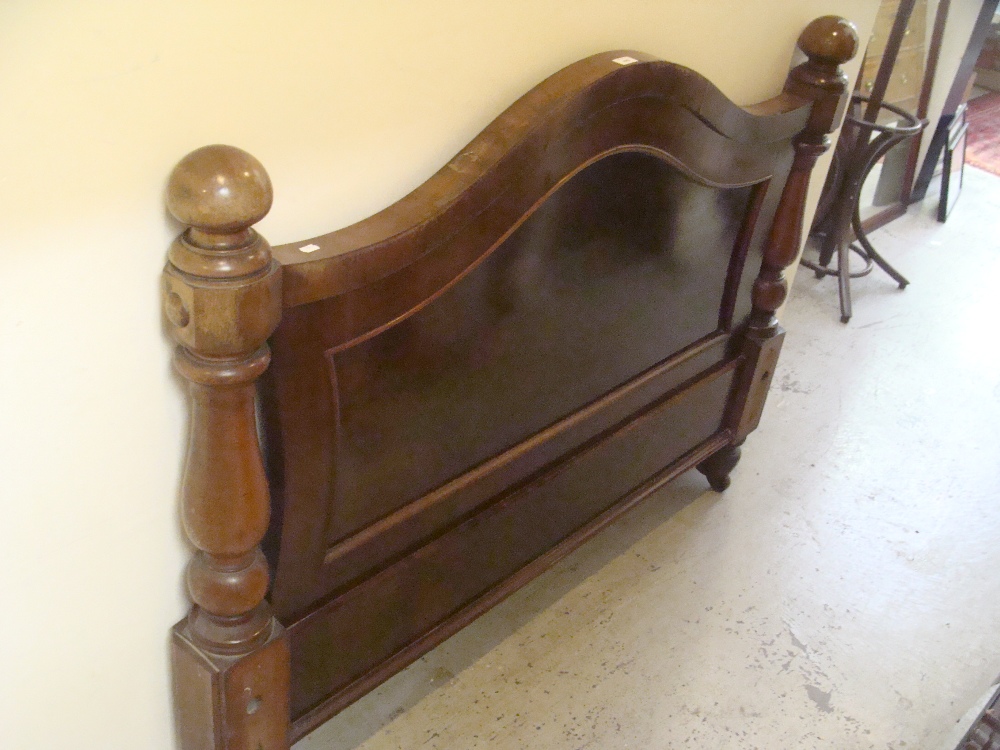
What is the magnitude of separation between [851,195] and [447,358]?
84.8 inches

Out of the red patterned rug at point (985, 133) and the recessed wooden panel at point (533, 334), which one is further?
the red patterned rug at point (985, 133)

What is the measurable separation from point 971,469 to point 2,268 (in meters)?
2.22

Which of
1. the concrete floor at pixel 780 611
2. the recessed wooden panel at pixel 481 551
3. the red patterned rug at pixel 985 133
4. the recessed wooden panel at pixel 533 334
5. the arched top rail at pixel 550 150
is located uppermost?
the arched top rail at pixel 550 150

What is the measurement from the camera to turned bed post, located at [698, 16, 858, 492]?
1.64m

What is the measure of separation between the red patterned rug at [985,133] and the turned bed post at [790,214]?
2.87m

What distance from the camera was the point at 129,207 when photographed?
893 mm

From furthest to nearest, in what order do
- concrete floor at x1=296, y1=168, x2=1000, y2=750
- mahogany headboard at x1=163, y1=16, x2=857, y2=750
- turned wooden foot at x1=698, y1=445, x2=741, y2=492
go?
1. turned wooden foot at x1=698, y1=445, x2=741, y2=492
2. concrete floor at x1=296, y1=168, x2=1000, y2=750
3. mahogany headboard at x1=163, y1=16, x2=857, y2=750

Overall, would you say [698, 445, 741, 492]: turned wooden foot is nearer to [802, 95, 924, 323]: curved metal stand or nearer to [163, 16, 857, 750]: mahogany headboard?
[163, 16, 857, 750]: mahogany headboard

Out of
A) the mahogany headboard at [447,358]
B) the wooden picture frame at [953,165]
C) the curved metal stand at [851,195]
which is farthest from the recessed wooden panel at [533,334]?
the wooden picture frame at [953,165]

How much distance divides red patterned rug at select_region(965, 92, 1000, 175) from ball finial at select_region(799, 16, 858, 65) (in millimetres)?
2972

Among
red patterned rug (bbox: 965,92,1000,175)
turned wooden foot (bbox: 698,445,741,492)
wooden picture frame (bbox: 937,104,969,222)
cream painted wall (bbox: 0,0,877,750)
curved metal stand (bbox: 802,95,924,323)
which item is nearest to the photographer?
cream painted wall (bbox: 0,0,877,750)

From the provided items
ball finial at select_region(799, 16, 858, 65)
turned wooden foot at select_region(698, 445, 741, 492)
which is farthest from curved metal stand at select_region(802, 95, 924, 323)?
ball finial at select_region(799, 16, 858, 65)

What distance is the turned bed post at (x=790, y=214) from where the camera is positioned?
64.7 inches

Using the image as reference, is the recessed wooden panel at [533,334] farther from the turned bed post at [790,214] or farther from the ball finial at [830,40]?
the ball finial at [830,40]
